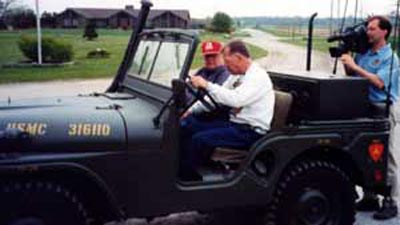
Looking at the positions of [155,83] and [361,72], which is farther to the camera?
[361,72]

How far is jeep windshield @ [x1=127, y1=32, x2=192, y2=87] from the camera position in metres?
4.74

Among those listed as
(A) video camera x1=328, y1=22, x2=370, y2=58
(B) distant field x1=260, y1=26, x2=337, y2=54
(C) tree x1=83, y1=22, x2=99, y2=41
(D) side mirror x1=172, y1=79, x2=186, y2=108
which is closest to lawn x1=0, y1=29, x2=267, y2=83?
(C) tree x1=83, y1=22, x2=99, y2=41

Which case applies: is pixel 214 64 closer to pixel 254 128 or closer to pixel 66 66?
pixel 254 128

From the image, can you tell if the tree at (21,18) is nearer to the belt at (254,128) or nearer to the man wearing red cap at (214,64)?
the man wearing red cap at (214,64)

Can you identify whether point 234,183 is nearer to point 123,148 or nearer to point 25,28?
point 123,148

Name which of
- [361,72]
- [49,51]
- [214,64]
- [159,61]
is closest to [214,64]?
[214,64]

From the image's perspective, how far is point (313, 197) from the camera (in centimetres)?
510

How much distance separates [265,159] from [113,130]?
1233 millimetres

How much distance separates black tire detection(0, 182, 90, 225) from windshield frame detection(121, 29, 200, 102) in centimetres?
103

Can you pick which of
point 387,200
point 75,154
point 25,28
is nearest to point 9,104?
point 75,154

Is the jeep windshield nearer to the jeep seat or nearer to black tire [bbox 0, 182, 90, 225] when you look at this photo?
the jeep seat

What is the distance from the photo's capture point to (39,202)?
4.08m

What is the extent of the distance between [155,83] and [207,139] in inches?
23.9

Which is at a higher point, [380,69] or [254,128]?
[380,69]
